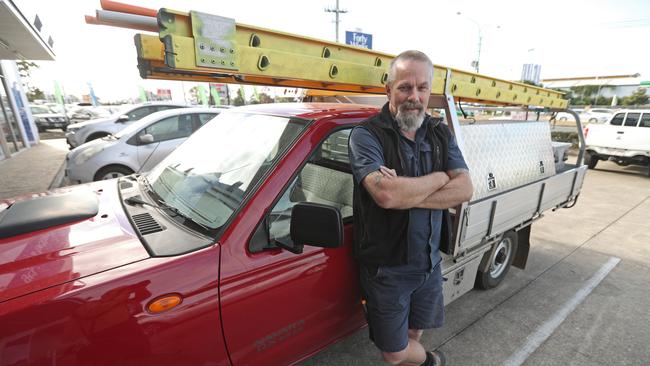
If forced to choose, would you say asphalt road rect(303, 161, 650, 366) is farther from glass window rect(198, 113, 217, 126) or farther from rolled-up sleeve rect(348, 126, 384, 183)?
glass window rect(198, 113, 217, 126)

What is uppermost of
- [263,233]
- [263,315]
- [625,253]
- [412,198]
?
[412,198]

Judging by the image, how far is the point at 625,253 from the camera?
429cm

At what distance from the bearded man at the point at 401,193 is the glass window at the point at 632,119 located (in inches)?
442

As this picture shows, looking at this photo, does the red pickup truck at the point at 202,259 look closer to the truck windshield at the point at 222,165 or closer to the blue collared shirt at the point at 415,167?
the truck windshield at the point at 222,165

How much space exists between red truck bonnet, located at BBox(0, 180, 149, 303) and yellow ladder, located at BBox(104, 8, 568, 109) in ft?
2.66

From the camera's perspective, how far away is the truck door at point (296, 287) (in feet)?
4.92

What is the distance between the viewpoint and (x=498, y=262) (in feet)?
11.3

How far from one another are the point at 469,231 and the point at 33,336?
93.5 inches

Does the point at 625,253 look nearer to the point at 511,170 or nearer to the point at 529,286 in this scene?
the point at 529,286

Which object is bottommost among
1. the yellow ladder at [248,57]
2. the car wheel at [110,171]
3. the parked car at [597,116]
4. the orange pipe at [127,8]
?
the parked car at [597,116]

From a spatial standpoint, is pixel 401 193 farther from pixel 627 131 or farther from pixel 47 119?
pixel 47 119

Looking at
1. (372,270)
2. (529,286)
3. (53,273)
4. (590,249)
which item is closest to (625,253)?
(590,249)

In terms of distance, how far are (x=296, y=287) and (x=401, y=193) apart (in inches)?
28.0

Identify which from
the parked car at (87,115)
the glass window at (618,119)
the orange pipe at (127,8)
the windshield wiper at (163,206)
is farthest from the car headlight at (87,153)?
the parked car at (87,115)
